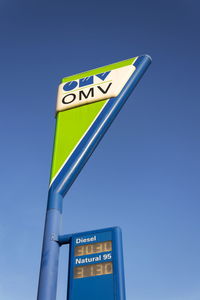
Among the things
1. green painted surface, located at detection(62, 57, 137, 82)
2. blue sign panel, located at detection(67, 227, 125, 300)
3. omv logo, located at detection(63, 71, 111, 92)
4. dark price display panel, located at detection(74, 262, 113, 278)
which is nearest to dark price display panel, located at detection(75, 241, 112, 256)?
blue sign panel, located at detection(67, 227, 125, 300)

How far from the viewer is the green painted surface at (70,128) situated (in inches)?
252

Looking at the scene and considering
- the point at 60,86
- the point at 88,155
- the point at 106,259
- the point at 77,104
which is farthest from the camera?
the point at 60,86

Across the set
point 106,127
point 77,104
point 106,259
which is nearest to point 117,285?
point 106,259

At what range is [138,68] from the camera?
7.46 m

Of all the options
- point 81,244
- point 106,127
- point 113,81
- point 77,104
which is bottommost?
point 81,244

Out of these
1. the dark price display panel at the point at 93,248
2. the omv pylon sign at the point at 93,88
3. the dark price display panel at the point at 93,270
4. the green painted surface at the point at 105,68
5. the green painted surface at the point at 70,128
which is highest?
the green painted surface at the point at 105,68

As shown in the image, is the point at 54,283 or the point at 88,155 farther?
the point at 88,155

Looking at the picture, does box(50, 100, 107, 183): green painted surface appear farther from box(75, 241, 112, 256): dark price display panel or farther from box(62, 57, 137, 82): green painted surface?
box(75, 241, 112, 256): dark price display panel

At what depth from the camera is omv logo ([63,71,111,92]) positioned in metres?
7.56

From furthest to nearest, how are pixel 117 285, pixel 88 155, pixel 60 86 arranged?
pixel 60 86 < pixel 88 155 < pixel 117 285

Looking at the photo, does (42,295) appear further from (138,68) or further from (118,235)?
(138,68)

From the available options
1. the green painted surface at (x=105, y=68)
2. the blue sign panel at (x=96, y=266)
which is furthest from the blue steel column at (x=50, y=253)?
the green painted surface at (x=105, y=68)

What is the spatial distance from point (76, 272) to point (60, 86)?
175 inches

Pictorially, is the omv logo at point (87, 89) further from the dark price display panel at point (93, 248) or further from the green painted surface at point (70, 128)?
the dark price display panel at point (93, 248)
